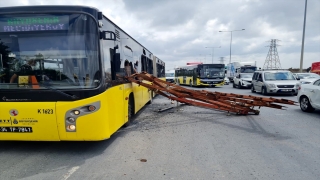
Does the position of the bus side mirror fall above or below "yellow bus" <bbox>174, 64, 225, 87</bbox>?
above

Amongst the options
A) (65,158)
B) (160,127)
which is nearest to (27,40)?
(65,158)

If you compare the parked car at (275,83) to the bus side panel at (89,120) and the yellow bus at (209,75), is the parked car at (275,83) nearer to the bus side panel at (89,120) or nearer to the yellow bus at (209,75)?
the yellow bus at (209,75)

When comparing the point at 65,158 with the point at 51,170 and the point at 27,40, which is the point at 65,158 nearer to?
the point at 51,170

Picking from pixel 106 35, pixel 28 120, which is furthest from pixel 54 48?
pixel 28 120

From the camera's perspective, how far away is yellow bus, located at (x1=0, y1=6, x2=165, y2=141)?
468 centimetres

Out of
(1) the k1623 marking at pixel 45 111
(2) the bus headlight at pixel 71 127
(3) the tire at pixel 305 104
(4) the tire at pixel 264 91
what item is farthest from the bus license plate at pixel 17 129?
(4) the tire at pixel 264 91

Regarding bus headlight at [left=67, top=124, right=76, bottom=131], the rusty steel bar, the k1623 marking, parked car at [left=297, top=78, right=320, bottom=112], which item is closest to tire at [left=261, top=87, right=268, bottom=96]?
parked car at [left=297, top=78, right=320, bottom=112]

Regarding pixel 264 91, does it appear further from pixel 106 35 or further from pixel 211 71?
pixel 106 35

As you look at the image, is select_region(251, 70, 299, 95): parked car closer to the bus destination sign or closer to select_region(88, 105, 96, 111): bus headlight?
select_region(88, 105, 96, 111): bus headlight

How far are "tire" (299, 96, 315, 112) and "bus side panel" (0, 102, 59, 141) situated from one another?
372 inches

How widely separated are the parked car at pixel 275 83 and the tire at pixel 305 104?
6648mm

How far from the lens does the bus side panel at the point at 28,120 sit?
466 centimetres

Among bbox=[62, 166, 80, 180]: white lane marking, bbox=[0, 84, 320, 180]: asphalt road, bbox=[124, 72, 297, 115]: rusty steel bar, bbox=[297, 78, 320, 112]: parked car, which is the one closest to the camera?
bbox=[62, 166, 80, 180]: white lane marking

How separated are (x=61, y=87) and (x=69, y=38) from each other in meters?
0.97
